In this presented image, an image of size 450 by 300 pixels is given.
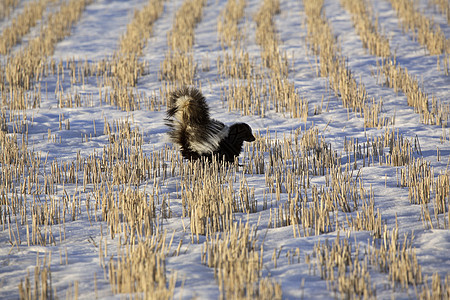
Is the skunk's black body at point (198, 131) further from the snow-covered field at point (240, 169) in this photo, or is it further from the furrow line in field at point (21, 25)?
the furrow line in field at point (21, 25)

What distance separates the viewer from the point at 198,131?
625 cm

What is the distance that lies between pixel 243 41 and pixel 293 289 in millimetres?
10085

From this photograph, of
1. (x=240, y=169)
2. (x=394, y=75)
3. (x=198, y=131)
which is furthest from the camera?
(x=394, y=75)

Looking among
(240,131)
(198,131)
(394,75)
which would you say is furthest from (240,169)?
(394,75)

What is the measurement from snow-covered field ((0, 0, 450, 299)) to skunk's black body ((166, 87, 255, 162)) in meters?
0.28

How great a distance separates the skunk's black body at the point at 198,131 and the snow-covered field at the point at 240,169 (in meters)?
0.28

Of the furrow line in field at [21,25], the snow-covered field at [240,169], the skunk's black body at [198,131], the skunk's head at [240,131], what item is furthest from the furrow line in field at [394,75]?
the furrow line in field at [21,25]

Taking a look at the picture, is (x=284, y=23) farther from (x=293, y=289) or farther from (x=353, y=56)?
(x=293, y=289)

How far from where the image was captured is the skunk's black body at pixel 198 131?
6.02 metres

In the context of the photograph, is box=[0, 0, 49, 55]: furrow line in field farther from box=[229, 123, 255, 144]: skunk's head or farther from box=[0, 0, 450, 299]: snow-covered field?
box=[229, 123, 255, 144]: skunk's head

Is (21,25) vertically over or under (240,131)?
over

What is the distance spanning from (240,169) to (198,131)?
103 cm

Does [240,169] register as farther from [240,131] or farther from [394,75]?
[394,75]

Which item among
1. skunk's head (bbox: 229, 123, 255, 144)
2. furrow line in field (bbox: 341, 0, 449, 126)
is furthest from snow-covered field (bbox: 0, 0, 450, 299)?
skunk's head (bbox: 229, 123, 255, 144)
